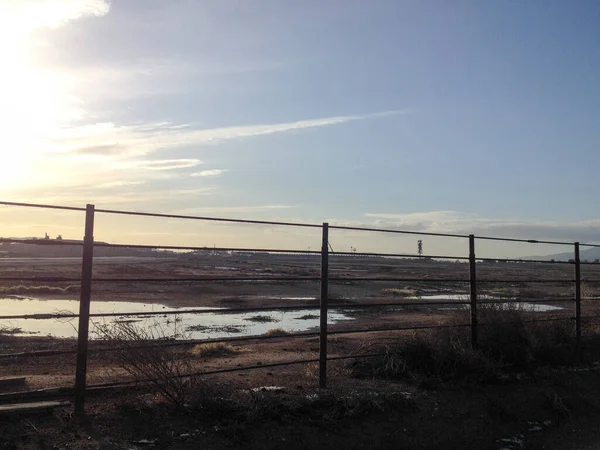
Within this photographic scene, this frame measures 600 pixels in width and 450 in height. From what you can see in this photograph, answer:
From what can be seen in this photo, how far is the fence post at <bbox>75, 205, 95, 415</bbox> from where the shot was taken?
5820mm

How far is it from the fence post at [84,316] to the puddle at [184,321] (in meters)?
6.67

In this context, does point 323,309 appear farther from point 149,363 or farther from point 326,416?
point 149,363

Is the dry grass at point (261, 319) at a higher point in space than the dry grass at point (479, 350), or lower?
lower

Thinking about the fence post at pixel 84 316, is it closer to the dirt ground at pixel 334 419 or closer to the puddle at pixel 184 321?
the dirt ground at pixel 334 419

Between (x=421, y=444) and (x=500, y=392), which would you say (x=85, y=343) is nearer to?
(x=421, y=444)

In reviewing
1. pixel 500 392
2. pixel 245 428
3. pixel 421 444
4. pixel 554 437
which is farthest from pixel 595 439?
pixel 245 428

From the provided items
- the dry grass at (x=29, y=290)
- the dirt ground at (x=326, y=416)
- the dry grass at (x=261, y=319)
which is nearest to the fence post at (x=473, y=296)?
the dirt ground at (x=326, y=416)

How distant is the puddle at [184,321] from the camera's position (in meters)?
16.0

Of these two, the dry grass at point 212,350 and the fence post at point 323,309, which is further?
the dry grass at point 212,350

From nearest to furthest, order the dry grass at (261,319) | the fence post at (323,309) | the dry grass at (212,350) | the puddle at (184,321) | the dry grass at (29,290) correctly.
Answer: the fence post at (323,309) → the dry grass at (212,350) → the puddle at (184,321) → the dry grass at (261,319) → the dry grass at (29,290)

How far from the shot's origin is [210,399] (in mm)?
6109

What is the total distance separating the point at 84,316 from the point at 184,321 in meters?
13.8

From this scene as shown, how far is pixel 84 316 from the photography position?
587 centimetres

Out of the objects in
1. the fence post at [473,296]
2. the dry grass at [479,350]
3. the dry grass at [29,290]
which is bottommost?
the dry grass at [29,290]
